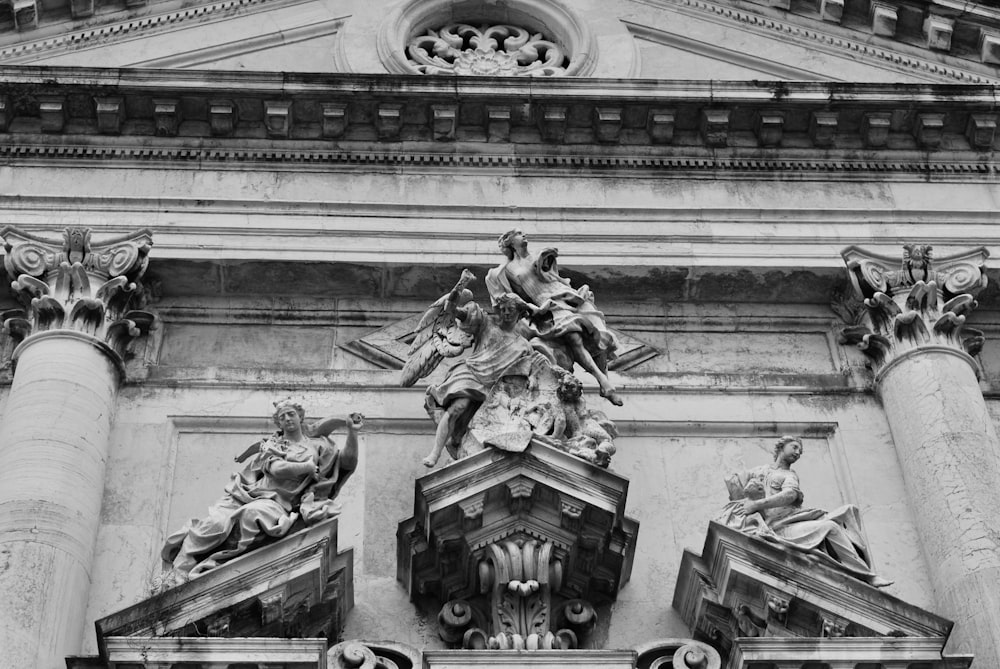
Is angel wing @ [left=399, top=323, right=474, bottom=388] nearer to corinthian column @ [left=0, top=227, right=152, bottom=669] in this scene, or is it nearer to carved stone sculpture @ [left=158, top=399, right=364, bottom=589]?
carved stone sculpture @ [left=158, top=399, right=364, bottom=589]

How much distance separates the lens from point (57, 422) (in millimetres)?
14500

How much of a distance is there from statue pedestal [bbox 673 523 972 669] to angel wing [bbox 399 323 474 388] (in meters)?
2.49

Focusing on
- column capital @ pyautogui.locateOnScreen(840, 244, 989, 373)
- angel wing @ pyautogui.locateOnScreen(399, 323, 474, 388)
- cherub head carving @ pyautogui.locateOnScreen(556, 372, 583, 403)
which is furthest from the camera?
column capital @ pyautogui.locateOnScreen(840, 244, 989, 373)

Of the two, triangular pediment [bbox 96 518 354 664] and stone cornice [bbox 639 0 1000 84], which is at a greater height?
stone cornice [bbox 639 0 1000 84]

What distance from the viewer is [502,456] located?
13.7 m

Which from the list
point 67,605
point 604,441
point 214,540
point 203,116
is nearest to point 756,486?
point 604,441

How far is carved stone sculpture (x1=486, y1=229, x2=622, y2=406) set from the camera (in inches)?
583

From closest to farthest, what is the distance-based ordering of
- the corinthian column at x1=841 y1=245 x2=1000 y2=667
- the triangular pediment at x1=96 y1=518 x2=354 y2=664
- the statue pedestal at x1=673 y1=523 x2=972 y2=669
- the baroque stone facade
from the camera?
the triangular pediment at x1=96 y1=518 x2=354 y2=664 → the statue pedestal at x1=673 y1=523 x2=972 y2=669 → the baroque stone facade → the corinthian column at x1=841 y1=245 x2=1000 y2=667

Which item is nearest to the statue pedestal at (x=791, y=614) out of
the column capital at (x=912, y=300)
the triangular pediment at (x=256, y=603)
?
the triangular pediment at (x=256, y=603)

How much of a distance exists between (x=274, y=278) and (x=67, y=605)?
3.83 m

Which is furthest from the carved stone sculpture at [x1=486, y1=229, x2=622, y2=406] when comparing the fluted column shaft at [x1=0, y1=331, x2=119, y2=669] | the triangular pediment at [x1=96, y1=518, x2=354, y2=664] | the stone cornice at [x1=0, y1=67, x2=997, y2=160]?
the fluted column shaft at [x1=0, y1=331, x2=119, y2=669]

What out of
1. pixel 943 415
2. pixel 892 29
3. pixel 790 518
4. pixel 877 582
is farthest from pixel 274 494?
pixel 892 29

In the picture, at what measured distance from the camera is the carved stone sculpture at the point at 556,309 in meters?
14.8

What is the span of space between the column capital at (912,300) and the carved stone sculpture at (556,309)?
229 cm
